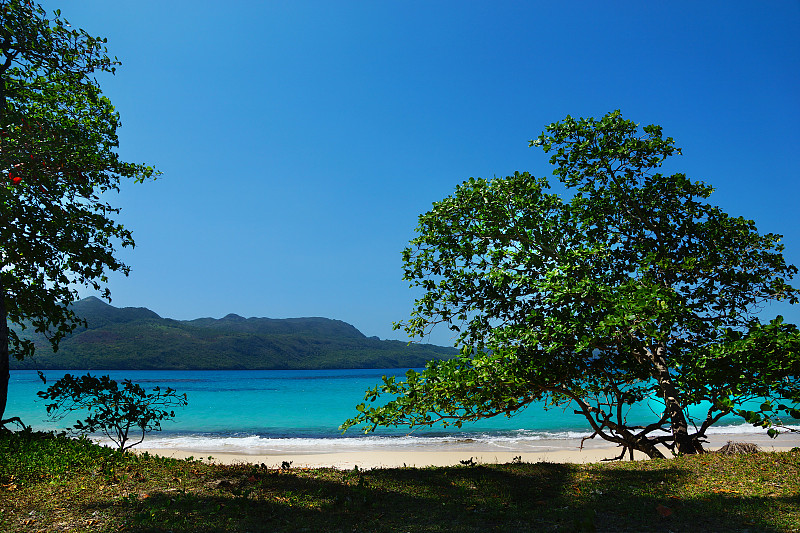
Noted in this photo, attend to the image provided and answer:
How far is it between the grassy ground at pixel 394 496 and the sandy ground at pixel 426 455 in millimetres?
10554

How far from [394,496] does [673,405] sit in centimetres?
597

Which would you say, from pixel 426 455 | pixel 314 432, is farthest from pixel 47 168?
pixel 314 432

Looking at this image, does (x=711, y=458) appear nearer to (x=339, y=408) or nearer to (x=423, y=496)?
(x=423, y=496)

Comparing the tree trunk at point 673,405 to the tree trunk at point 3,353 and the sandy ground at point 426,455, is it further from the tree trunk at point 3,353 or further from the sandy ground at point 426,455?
the tree trunk at point 3,353

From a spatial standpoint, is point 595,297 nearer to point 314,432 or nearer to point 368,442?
point 368,442

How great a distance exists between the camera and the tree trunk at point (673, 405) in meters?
8.57

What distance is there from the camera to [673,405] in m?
9.21

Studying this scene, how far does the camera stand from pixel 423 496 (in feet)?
22.4

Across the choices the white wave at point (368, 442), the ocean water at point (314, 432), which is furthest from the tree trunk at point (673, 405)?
the white wave at point (368, 442)

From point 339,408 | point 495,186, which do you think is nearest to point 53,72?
point 495,186

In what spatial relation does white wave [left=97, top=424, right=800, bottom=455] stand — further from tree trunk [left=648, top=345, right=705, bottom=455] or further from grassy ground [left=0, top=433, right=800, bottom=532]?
grassy ground [left=0, top=433, right=800, bottom=532]

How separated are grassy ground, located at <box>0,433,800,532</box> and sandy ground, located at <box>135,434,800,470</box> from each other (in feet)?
34.6

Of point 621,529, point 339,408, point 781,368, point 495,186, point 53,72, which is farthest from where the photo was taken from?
point 339,408

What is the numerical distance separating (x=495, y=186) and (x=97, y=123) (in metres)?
9.41
